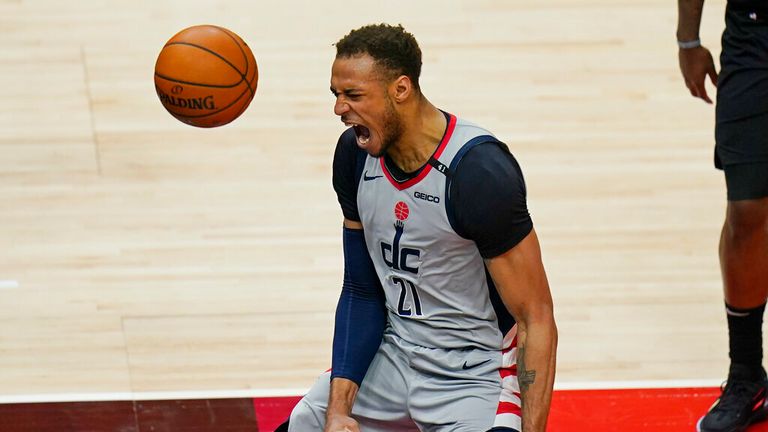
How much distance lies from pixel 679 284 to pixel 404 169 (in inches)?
84.8

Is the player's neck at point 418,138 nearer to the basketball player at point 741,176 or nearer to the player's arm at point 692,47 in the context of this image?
the basketball player at point 741,176

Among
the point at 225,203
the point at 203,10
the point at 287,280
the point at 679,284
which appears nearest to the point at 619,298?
the point at 679,284

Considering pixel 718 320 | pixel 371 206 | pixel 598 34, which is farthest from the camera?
pixel 598 34

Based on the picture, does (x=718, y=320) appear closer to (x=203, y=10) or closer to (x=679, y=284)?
(x=679, y=284)

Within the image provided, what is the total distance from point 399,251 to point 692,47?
4.32ft

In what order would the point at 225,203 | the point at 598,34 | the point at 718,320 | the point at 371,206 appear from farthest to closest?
the point at 598,34 → the point at 225,203 → the point at 718,320 → the point at 371,206

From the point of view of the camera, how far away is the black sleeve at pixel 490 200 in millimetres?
2900

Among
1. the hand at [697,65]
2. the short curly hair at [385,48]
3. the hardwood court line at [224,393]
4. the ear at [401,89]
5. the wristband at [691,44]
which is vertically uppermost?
the short curly hair at [385,48]

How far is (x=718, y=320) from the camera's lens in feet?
15.3

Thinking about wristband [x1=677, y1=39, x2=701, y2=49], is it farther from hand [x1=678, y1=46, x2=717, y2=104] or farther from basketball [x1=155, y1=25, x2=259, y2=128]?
basketball [x1=155, y1=25, x2=259, y2=128]

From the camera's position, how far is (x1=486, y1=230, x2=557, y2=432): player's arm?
9.61ft

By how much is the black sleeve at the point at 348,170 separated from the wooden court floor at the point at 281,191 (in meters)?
1.18

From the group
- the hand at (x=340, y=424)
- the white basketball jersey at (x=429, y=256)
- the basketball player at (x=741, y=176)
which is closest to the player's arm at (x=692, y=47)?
the basketball player at (x=741, y=176)

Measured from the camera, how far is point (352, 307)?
10.9ft
